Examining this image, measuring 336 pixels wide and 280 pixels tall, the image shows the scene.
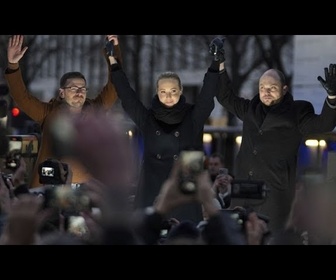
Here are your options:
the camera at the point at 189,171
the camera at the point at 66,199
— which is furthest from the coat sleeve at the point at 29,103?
the camera at the point at 189,171

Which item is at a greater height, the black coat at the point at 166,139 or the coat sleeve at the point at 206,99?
the coat sleeve at the point at 206,99

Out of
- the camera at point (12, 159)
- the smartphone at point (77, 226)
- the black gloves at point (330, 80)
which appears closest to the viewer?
the smartphone at point (77, 226)

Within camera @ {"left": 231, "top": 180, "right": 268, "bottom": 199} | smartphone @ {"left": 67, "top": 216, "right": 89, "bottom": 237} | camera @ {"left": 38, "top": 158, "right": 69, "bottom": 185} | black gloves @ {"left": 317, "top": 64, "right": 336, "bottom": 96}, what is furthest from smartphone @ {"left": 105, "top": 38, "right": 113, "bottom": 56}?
smartphone @ {"left": 67, "top": 216, "right": 89, "bottom": 237}

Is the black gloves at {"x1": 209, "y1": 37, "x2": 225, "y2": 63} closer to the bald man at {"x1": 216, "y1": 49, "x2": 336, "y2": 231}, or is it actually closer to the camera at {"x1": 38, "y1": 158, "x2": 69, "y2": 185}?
the bald man at {"x1": 216, "y1": 49, "x2": 336, "y2": 231}

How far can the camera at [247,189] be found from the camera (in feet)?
12.1

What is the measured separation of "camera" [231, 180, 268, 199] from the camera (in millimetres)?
3693

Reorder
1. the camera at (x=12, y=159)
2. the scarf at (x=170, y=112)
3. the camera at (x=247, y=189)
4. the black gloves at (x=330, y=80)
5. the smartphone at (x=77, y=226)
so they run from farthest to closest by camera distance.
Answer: the camera at (x=12, y=159)
the scarf at (x=170, y=112)
the black gloves at (x=330, y=80)
the camera at (x=247, y=189)
the smartphone at (x=77, y=226)

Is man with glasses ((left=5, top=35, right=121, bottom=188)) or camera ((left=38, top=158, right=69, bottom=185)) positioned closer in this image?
camera ((left=38, top=158, right=69, bottom=185))

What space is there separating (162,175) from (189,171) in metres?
1.88

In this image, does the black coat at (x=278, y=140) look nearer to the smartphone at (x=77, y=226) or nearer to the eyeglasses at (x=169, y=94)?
the eyeglasses at (x=169, y=94)

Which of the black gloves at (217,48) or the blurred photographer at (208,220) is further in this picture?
the black gloves at (217,48)

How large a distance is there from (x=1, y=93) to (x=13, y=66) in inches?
24.3

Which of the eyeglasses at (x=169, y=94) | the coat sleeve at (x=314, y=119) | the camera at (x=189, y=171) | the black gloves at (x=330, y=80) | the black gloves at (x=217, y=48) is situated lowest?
the camera at (x=189, y=171)
